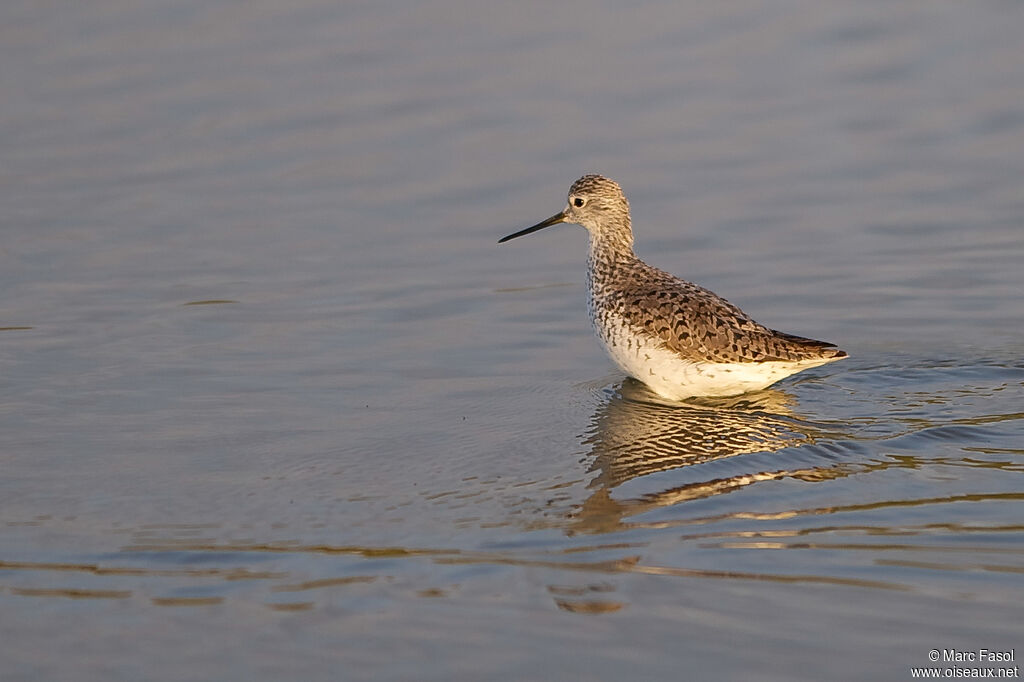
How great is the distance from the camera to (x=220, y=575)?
5.93 m

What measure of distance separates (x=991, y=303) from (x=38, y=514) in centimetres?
631

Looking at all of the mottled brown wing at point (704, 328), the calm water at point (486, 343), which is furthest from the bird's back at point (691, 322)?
the calm water at point (486, 343)

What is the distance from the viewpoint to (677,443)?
7871 millimetres

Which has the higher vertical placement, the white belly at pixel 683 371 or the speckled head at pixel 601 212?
the speckled head at pixel 601 212

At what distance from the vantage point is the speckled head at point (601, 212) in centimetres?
982

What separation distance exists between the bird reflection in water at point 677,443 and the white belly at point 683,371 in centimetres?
8

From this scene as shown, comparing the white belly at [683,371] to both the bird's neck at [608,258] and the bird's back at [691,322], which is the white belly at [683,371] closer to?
the bird's back at [691,322]

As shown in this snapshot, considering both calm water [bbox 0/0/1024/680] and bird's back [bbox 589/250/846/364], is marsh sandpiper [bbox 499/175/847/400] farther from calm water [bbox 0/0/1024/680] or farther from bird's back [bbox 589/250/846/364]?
calm water [bbox 0/0/1024/680]

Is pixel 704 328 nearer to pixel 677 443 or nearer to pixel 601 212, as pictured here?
pixel 677 443

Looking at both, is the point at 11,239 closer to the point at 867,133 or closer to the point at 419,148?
the point at 419,148

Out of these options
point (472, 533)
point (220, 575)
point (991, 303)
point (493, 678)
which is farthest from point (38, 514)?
point (991, 303)

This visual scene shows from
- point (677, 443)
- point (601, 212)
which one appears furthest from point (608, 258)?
point (677, 443)

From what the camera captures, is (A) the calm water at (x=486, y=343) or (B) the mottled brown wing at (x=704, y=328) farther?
(B) the mottled brown wing at (x=704, y=328)

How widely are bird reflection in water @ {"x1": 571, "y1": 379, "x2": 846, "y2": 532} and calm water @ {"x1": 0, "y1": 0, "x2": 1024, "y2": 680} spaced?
33 mm
